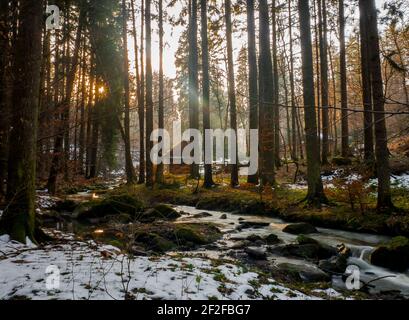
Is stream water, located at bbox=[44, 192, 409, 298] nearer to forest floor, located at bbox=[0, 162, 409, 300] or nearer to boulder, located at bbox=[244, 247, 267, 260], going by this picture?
forest floor, located at bbox=[0, 162, 409, 300]

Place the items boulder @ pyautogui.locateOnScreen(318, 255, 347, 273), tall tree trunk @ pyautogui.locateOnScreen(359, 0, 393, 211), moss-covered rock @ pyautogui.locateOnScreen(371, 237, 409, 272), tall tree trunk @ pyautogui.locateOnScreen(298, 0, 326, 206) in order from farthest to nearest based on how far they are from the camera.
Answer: tall tree trunk @ pyautogui.locateOnScreen(298, 0, 326, 206), tall tree trunk @ pyautogui.locateOnScreen(359, 0, 393, 211), moss-covered rock @ pyautogui.locateOnScreen(371, 237, 409, 272), boulder @ pyautogui.locateOnScreen(318, 255, 347, 273)

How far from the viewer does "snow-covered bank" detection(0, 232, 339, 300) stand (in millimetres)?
4332

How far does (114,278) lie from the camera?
4.80m

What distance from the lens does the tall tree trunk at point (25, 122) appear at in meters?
6.67

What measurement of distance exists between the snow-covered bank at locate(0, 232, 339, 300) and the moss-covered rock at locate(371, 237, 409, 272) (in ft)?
9.19

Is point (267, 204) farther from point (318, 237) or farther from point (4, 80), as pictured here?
point (4, 80)

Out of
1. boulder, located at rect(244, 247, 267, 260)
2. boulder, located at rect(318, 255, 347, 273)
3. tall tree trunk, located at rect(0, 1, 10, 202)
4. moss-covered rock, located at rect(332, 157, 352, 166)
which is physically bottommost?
boulder, located at rect(318, 255, 347, 273)

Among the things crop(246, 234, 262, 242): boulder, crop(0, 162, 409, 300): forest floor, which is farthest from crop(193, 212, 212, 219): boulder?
crop(246, 234, 262, 242): boulder

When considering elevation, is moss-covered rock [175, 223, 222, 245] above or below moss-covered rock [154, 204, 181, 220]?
below

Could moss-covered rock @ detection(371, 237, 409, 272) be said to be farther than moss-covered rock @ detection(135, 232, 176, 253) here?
No

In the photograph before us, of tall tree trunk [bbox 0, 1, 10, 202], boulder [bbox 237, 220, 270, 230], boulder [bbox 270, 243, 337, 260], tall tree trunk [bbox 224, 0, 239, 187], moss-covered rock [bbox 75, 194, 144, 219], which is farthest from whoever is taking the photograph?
tall tree trunk [bbox 224, 0, 239, 187]

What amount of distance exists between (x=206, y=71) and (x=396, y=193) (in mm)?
11267
